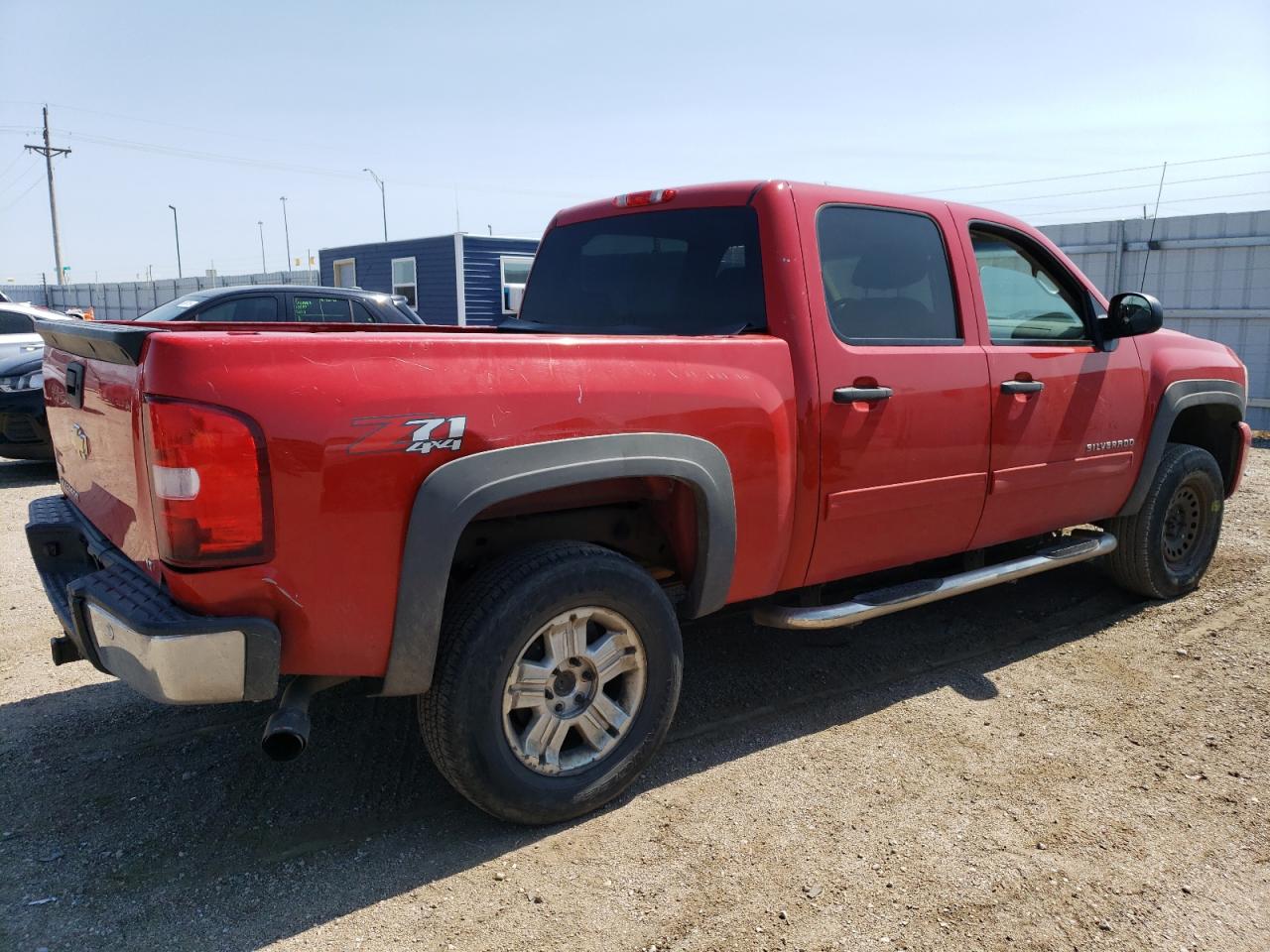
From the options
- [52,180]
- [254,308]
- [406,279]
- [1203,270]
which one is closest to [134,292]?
[52,180]

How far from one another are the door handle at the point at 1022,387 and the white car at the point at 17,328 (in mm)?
10619

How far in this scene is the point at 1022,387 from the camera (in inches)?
162

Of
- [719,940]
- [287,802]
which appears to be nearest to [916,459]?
[719,940]

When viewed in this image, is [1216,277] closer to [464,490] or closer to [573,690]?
[573,690]

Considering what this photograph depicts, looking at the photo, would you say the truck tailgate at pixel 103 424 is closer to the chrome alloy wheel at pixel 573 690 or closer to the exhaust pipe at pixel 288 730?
the exhaust pipe at pixel 288 730

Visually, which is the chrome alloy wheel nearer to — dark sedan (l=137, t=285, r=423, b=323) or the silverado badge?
the silverado badge

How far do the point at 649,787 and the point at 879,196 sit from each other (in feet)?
8.17

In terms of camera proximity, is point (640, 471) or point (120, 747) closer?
point (640, 471)

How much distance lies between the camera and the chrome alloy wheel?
296 cm

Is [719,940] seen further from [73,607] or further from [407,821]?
[73,607]

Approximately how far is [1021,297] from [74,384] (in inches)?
152

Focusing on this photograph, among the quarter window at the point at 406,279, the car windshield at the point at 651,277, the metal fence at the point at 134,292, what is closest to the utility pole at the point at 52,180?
the metal fence at the point at 134,292

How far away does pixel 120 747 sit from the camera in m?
3.56

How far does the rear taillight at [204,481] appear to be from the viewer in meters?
2.36
